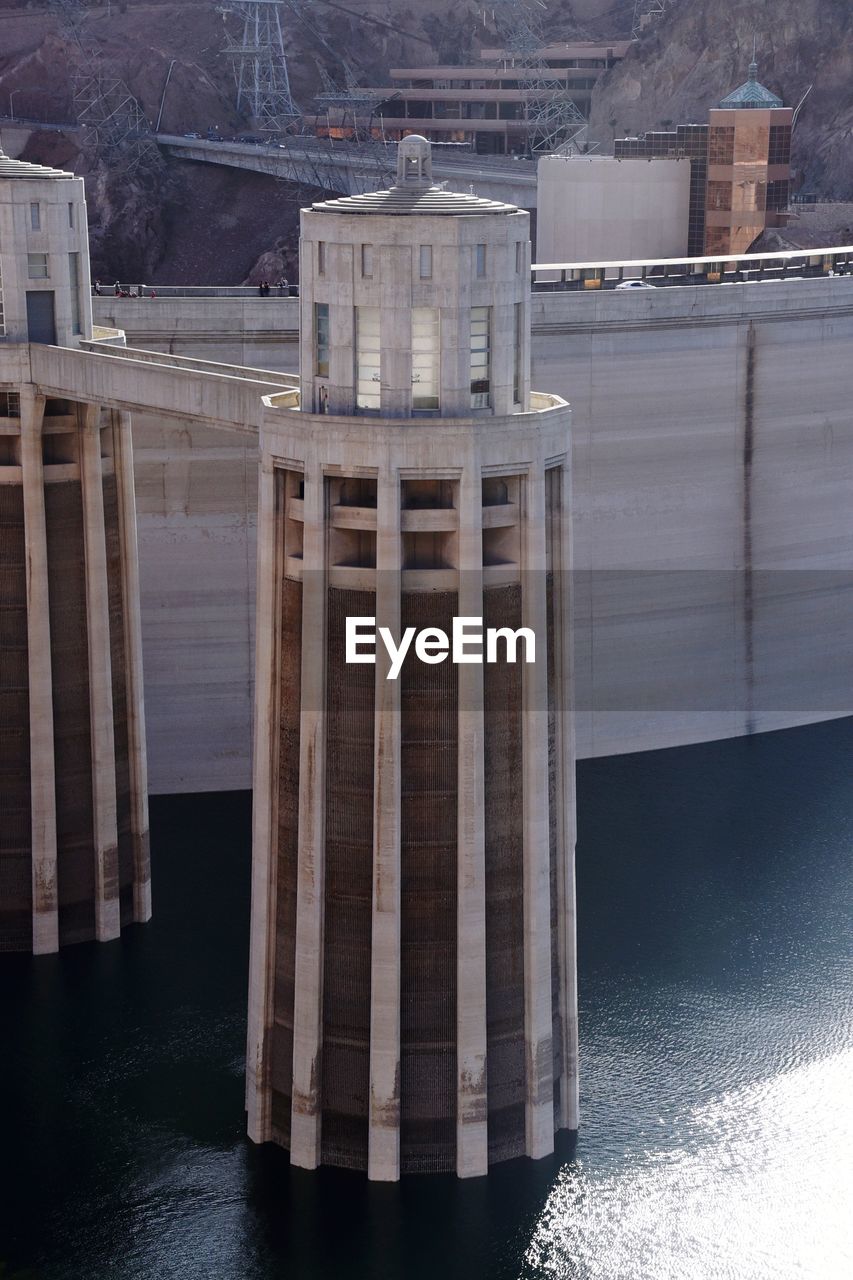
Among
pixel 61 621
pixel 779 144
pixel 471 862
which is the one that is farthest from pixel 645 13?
pixel 471 862

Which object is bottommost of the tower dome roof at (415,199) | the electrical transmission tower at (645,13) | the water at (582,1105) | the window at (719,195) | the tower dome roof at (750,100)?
the water at (582,1105)

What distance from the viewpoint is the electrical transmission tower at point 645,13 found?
154750 mm

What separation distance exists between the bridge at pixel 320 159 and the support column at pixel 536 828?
9109 cm

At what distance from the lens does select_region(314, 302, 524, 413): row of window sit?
37062 mm

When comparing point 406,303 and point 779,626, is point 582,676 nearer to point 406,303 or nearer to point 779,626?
point 779,626

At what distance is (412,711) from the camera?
37844 mm

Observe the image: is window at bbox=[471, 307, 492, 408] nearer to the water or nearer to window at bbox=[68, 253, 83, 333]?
the water

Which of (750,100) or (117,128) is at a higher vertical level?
(750,100)

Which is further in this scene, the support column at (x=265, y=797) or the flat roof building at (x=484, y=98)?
the flat roof building at (x=484, y=98)

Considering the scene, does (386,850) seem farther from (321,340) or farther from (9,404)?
(9,404)

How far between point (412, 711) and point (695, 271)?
138 ft

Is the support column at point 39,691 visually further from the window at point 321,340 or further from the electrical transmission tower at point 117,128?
the electrical transmission tower at point 117,128

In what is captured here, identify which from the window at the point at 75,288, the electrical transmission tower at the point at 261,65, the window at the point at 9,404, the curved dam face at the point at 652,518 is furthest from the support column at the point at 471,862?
the electrical transmission tower at the point at 261,65

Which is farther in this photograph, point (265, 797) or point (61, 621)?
point (61, 621)
